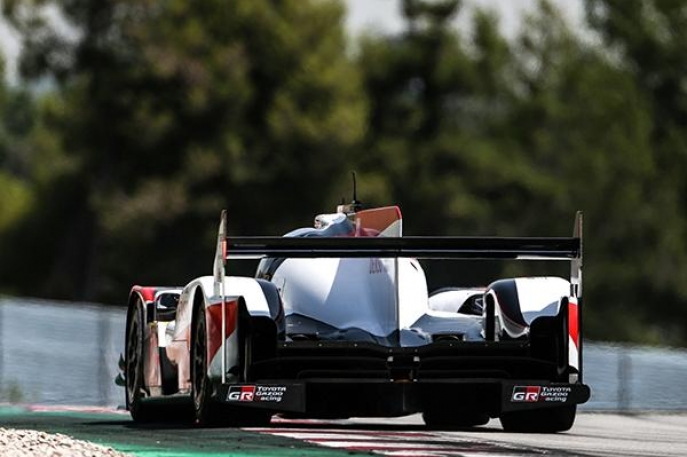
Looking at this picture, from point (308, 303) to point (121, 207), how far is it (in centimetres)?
5537

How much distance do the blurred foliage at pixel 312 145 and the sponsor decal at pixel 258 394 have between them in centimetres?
5483

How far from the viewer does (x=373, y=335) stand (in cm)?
1334

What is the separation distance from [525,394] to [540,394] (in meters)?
0.12

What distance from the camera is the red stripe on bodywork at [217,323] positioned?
13.1 m

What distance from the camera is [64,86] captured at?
243 ft

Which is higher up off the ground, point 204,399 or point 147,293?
point 147,293

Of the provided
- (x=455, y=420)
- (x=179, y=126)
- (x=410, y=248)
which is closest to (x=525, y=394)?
(x=410, y=248)

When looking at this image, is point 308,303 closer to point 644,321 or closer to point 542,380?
point 542,380

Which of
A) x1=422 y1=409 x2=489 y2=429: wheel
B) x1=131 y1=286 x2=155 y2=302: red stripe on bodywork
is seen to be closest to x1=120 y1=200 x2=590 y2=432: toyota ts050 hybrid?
x1=422 y1=409 x2=489 y2=429: wheel

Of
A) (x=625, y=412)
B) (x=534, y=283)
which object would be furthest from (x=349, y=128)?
(x=534, y=283)

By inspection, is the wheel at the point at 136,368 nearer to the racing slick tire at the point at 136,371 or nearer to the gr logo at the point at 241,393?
the racing slick tire at the point at 136,371

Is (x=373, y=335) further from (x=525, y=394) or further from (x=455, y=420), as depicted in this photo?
(x=455, y=420)

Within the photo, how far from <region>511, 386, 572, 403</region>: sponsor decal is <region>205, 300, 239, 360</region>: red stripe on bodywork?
1.91 meters

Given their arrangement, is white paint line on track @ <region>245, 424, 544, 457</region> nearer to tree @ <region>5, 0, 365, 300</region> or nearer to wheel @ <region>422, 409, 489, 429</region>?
wheel @ <region>422, 409, 489, 429</region>
